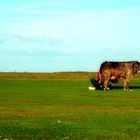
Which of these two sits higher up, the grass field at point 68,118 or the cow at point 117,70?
the cow at point 117,70

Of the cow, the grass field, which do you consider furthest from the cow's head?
the grass field

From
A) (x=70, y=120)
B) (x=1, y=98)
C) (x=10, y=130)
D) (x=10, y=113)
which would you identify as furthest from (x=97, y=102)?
(x=10, y=130)

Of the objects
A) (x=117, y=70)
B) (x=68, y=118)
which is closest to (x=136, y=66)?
(x=117, y=70)

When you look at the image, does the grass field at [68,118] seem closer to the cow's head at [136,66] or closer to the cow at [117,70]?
the cow at [117,70]

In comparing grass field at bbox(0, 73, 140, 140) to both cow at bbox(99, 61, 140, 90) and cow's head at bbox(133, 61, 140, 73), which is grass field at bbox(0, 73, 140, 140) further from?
cow's head at bbox(133, 61, 140, 73)

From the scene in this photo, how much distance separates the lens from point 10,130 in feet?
64.9

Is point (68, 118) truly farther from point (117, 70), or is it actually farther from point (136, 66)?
point (136, 66)

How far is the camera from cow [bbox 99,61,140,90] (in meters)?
48.9

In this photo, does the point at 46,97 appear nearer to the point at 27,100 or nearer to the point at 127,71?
the point at 27,100

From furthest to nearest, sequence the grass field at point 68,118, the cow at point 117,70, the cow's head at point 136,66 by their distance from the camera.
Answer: the cow's head at point 136,66, the cow at point 117,70, the grass field at point 68,118

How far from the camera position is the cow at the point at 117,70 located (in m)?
48.9

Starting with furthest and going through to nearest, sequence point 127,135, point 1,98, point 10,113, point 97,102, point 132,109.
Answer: point 1,98
point 97,102
point 132,109
point 10,113
point 127,135

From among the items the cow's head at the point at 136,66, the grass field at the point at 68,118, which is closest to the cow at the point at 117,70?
the cow's head at the point at 136,66

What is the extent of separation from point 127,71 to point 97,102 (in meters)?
16.6
